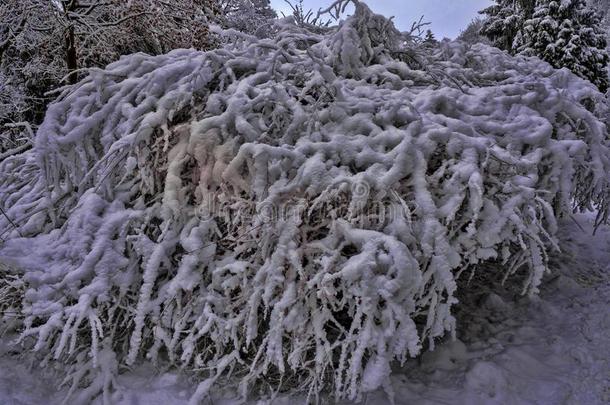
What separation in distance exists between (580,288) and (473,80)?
1.91 m

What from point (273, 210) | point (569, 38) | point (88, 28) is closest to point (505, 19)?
point (569, 38)

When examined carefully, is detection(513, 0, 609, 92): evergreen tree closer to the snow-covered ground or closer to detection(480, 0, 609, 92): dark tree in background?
detection(480, 0, 609, 92): dark tree in background

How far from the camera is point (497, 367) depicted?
2682 mm

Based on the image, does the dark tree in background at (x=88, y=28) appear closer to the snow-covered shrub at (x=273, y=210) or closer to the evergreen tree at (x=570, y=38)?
the snow-covered shrub at (x=273, y=210)

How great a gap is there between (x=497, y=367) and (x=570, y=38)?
15.5m

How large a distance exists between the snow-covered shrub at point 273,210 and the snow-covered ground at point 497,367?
17cm

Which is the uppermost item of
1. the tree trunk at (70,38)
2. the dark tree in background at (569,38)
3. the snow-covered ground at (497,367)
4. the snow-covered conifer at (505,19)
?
the snow-covered conifer at (505,19)

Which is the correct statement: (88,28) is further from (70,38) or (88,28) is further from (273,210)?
(273,210)

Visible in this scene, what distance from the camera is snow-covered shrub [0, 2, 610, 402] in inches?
92.3

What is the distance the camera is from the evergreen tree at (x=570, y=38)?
47.9ft

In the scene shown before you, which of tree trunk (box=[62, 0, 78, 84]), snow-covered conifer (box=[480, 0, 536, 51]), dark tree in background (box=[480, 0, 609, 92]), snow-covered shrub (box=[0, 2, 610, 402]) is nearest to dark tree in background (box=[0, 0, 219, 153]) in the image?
tree trunk (box=[62, 0, 78, 84])

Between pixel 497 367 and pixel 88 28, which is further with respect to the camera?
pixel 88 28

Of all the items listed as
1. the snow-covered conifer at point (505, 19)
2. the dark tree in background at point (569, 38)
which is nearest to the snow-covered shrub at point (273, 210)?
the dark tree in background at point (569, 38)

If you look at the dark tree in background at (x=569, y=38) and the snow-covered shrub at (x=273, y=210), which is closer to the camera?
the snow-covered shrub at (x=273, y=210)
